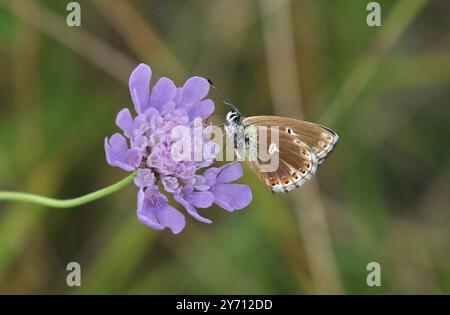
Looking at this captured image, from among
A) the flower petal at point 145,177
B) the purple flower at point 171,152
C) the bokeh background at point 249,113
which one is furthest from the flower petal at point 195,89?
the bokeh background at point 249,113

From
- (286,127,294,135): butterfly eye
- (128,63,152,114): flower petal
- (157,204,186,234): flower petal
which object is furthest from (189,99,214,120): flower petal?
(157,204,186,234): flower petal

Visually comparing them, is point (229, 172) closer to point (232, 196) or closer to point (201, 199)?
point (232, 196)

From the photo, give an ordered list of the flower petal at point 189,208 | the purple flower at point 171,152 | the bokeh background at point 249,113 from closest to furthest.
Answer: the flower petal at point 189,208
the purple flower at point 171,152
the bokeh background at point 249,113

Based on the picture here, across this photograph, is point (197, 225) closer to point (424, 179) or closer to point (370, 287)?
point (370, 287)

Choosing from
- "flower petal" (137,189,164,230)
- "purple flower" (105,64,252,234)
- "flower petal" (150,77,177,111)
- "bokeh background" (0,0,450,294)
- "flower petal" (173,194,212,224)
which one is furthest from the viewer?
"bokeh background" (0,0,450,294)

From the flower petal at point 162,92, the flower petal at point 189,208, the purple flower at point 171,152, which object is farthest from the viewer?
the flower petal at point 162,92

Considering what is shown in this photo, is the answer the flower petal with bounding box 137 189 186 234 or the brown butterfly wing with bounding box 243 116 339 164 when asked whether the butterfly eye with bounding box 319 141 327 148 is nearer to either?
the brown butterfly wing with bounding box 243 116 339 164

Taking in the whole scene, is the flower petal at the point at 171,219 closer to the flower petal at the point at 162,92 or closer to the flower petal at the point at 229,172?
the flower petal at the point at 229,172

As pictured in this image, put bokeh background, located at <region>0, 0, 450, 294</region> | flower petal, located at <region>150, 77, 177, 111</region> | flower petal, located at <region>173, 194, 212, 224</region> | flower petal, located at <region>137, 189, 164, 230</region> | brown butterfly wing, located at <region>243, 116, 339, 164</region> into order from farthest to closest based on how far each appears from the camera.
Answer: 1. bokeh background, located at <region>0, 0, 450, 294</region>
2. brown butterfly wing, located at <region>243, 116, 339, 164</region>
3. flower petal, located at <region>150, 77, 177, 111</region>
4. flower petal, located at <region>173, 194, 212, 224</region>
5. flower petal, located at <region>137, 189, 164, 230</region>
